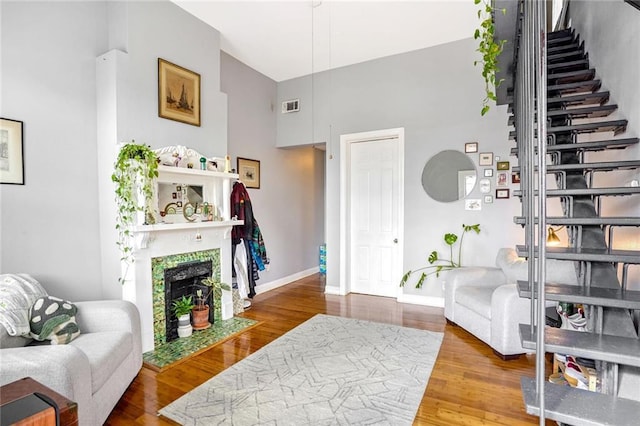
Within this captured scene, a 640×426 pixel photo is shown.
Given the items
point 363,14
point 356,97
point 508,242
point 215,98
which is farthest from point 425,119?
point 215,98

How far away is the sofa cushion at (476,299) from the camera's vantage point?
9.64ft

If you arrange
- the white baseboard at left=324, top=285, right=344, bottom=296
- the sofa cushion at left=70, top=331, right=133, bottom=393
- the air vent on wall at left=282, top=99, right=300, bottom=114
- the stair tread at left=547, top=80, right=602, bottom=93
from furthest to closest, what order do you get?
1. the air vent on wall at left=282, top=99, right=300, bottom=114
2. the white baseboard at left=324, top=285, right=344, bottom=296
3. the stair tread at left=547, top=80, right=602, bottom=93
4. the sofa cushion at left=70, top=331, right=133, bottom=393

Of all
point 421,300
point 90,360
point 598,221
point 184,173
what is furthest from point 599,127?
point 90,360

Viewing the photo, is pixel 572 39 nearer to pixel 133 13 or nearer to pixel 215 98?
pixel 215 98

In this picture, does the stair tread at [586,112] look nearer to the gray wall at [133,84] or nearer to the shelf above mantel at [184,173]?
the shelf above mantel at [184,173]

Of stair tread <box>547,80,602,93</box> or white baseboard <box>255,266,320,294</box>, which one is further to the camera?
white baseboard <box>255,266,320,294</box>

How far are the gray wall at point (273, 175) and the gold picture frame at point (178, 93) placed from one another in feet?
2.83

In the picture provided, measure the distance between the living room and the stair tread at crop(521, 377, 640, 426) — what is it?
4.04 feet

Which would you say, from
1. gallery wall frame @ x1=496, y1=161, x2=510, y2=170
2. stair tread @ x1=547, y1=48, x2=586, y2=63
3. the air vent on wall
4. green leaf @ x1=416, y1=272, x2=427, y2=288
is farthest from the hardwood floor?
the air vent on wall

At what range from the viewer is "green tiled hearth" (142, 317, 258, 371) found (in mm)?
2680

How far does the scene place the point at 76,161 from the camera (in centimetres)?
280

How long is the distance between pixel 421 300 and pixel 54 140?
14.1ft

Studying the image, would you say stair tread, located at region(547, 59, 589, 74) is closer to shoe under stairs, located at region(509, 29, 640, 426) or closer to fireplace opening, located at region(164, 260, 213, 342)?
shoe under stairs, located at region(509, 29, 640, 426)

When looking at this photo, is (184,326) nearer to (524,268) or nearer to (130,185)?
(130,185)
